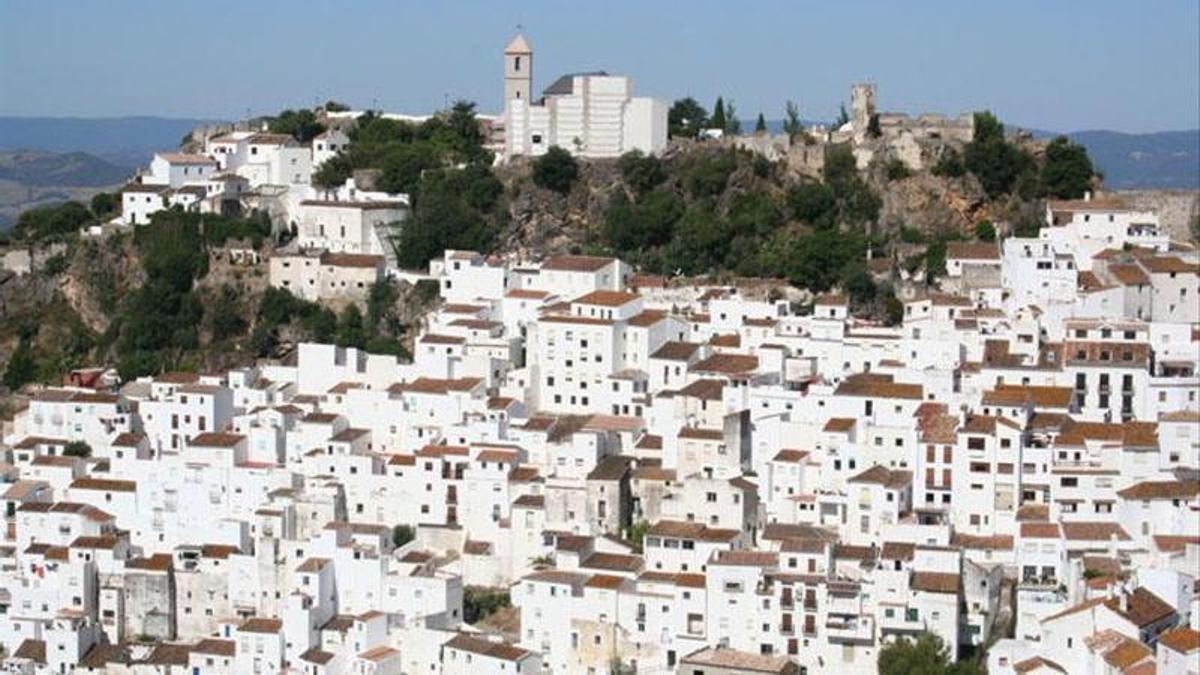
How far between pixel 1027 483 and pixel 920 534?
1.53 meters

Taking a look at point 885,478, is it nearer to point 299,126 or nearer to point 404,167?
point 404,167

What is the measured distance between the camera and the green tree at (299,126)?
3934cm

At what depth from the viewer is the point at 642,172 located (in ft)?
110

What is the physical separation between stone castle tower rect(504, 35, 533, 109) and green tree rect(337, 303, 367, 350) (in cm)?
614

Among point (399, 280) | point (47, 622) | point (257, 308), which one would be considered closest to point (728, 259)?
point (399, 280)

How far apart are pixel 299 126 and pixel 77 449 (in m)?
13.4

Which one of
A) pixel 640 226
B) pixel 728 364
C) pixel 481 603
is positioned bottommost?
pixel 481 603

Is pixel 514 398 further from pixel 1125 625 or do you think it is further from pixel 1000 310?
pixel 1125 625

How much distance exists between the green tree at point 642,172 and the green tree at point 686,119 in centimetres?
208

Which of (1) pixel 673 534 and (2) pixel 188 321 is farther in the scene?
(2) pixel 188 321

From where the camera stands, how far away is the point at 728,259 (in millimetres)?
31172

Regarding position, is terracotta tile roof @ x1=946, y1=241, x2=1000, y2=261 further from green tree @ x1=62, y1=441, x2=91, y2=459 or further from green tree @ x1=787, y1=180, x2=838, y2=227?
green tree @ x1=62, y1=441, x2=91, y2=459

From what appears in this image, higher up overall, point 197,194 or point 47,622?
point 197,194

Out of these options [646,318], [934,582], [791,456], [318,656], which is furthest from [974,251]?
[318,656]
